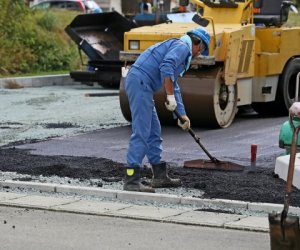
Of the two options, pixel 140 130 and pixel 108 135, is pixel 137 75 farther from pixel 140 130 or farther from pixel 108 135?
pixel 108 135

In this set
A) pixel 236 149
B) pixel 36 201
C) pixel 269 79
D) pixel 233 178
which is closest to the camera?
pixel 36 201

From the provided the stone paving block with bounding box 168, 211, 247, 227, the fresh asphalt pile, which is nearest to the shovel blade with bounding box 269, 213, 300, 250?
the stone paving block with bounding box 168, 211, 247, 227

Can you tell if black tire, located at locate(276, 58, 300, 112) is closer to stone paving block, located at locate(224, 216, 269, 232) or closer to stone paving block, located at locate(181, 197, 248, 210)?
stone paving block, located at locate(181, 197, 248, 210)

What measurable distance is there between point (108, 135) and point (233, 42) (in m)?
2.24

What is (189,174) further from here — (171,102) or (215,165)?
(171,102)

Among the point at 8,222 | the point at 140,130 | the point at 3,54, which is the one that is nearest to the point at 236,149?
the point at 140,130

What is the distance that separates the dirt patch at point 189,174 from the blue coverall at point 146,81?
676 millimetres

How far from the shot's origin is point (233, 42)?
42.4 feet

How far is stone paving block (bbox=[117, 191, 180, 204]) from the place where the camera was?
26.7 ft

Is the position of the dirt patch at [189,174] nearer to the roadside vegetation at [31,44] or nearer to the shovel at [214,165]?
the shovel at [214,165]

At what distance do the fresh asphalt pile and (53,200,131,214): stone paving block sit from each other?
73 centimetres

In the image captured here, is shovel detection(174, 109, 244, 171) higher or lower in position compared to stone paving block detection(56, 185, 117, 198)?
lower

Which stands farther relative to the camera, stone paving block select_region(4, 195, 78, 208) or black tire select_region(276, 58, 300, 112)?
black tire select_region(276, 58, 300, 112)

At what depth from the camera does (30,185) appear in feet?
28.6
